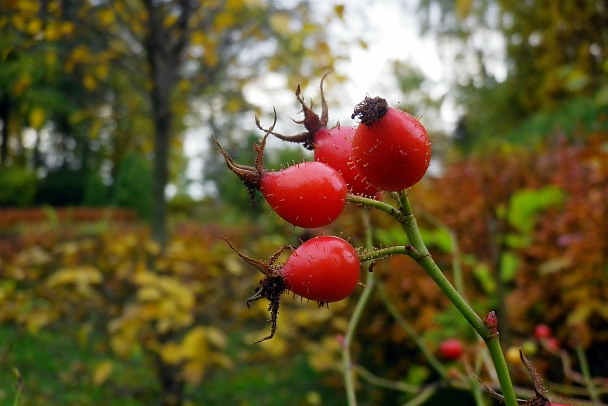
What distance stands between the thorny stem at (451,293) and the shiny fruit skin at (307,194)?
32mm

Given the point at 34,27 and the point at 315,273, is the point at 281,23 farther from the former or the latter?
the point at 315,273

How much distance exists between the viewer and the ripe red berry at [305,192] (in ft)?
1.95

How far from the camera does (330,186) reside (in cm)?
60

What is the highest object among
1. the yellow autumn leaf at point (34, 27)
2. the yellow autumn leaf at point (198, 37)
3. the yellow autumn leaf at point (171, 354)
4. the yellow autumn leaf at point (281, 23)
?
the yellow autumn leaf at point (198, 37)

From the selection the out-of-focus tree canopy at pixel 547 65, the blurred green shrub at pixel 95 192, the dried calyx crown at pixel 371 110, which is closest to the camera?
the dried calyx crown at pixel 371 110

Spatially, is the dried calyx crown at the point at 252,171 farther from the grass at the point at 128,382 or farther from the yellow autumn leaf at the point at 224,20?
the grass at the point at 128,382

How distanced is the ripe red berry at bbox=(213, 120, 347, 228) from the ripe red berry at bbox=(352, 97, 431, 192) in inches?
1.8

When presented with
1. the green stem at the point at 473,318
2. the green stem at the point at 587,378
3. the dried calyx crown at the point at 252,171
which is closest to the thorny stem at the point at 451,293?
the green stem at the point at 473,318

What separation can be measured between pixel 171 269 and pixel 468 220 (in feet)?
5.61

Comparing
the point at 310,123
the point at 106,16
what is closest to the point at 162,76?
the point at 106,16

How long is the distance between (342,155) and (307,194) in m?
0.09

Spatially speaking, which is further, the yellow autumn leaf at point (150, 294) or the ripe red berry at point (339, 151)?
the yellow autumn leaf at point (150, 294)

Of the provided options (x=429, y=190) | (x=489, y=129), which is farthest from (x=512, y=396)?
(x=489, y=129)

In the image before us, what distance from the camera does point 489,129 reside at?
9.44 meters
